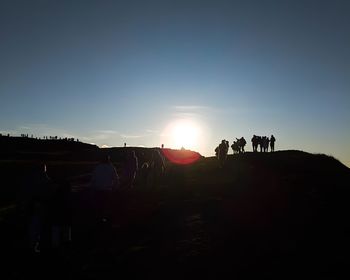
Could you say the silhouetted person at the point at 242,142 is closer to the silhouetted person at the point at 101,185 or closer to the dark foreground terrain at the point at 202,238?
the dark foreground terrain at the point at 202,238

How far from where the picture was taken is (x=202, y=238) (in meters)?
14.5

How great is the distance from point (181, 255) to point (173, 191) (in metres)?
13.3

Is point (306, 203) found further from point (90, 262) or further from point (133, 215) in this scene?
point (90, 262)

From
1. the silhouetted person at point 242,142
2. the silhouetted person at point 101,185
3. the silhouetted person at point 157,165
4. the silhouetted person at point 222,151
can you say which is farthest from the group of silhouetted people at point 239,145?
the silhouetted person at point 101,185

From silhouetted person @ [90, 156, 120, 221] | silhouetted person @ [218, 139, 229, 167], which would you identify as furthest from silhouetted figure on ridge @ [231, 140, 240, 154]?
silhouetted person @ [90, 156, 120, 221]

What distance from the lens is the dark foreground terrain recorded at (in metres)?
11.6

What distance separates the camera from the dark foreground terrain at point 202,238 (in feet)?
38.0

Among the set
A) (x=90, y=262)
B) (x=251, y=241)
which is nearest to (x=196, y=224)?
(x=251, y=241)

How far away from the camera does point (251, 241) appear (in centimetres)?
1371

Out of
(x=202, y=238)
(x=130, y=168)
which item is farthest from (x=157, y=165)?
(x=202, y=238)

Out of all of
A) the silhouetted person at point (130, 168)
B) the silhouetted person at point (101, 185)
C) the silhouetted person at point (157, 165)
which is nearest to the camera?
the silhouetted person at point (101, 185)

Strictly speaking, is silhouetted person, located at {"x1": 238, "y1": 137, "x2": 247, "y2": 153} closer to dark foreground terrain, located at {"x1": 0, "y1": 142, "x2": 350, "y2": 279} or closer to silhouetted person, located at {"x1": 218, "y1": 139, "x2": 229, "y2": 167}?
silhouetted person, located at {"x1": 218, "y1": 139, "x2": 229, "y2": 167}

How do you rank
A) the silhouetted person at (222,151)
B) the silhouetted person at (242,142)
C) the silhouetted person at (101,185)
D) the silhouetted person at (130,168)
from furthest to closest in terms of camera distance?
the silhouetted person at (242,142)
the silhouetted person at (222,151)
the silhouetted person at (130,168)
the silhouetted person at (101,185)

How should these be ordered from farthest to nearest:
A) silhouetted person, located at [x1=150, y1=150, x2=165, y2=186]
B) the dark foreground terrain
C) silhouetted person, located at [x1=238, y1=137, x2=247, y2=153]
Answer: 1. silhouetted person, located at [x1=238, y1=137, x2=247, y2=153]
2. silhouetted person, located at [x1=150, y1=150, x2=165, y2=186]
3. the dark foreground terrain
